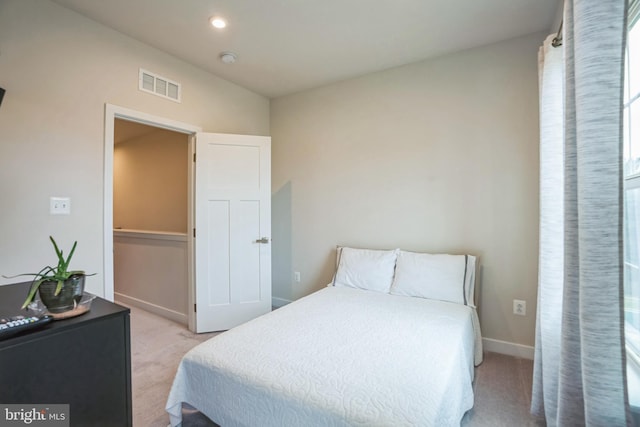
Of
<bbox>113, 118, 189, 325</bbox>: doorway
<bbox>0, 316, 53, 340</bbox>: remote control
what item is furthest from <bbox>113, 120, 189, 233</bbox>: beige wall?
<bbox>0, 316, 53, 340</bbox>: remote control

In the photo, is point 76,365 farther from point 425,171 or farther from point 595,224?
point 425,171

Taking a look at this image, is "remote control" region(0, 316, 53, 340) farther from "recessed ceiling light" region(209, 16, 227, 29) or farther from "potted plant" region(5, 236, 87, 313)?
"recessed ceiling light" region(209, 16, 227, 29)

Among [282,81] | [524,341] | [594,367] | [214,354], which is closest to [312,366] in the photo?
[214,354]

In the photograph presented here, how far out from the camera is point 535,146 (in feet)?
7.66

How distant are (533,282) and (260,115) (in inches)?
131

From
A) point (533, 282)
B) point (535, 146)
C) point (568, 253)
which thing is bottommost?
point (533, 282)

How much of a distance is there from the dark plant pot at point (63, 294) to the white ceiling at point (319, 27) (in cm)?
193

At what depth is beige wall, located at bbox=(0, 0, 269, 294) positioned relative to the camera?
6.06 feet

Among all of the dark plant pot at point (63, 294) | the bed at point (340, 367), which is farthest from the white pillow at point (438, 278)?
the dark plant pot at point (63, 294)

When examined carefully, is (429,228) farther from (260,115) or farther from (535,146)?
(260,115)

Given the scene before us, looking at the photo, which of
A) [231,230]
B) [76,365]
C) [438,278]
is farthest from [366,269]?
[76,365]

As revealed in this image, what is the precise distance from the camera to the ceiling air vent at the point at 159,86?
99.3 inches

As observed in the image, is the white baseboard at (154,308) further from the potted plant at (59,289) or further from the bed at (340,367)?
the potted plant at (59,289)

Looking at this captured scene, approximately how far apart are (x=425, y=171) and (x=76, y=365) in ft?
8.92
